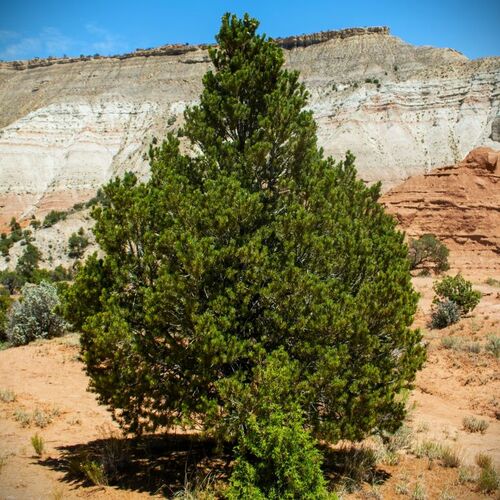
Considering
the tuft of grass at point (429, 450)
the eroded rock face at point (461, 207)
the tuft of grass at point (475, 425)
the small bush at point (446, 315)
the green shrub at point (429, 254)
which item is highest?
the eroded rock face at point (461, 207)

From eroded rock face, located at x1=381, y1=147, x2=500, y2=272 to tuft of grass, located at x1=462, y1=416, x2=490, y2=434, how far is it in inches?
1091

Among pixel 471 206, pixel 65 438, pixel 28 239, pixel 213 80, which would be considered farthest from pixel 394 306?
pixel 28 239

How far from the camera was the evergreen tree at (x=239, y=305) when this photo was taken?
24.5 feet

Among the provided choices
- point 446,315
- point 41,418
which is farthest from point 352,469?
point 446,315

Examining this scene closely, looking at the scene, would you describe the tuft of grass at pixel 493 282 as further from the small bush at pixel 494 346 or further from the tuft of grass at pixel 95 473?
the tuft of grass at pixel 95 473

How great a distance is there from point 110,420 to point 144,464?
11.1ft

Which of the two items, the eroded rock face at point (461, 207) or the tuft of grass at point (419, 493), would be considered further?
the eroded rock face at point (461, 207)

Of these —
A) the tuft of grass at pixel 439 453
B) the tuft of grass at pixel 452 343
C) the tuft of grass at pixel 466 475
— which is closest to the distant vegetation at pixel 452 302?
the tuft of grass at pixel 452 343

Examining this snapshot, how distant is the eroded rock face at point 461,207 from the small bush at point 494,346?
2228cm

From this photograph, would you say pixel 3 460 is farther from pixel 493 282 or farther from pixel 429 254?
pixel 429 254

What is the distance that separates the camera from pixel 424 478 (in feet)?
31.1

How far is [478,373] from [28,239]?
51673 millimetres

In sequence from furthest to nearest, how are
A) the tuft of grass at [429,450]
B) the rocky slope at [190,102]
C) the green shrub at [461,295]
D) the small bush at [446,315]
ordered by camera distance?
the rocky slope at [190,102] < the green shrub at [461,295] < the small bush at [446,315] < the tuft of grass at [429,450]

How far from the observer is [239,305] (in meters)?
8.15
